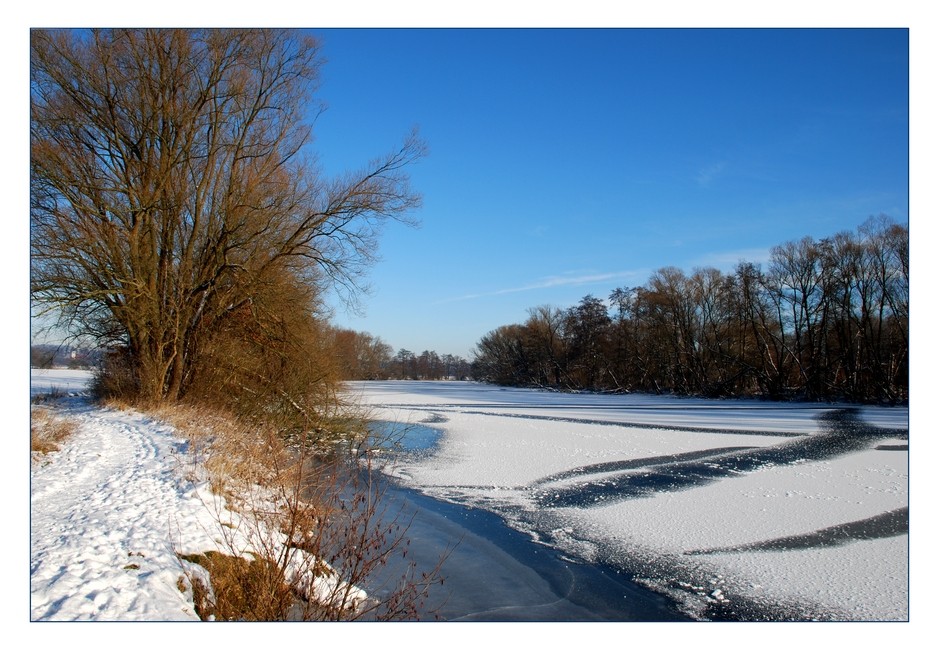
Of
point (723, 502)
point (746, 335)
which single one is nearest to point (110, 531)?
point (723, 502)

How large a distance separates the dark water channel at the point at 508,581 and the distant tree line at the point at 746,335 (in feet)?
10.3

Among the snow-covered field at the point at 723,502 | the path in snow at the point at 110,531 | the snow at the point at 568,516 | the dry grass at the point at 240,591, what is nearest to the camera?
the path in snow at the point at 110,531

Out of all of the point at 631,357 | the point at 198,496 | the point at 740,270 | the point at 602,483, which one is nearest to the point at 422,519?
the point at 198,496

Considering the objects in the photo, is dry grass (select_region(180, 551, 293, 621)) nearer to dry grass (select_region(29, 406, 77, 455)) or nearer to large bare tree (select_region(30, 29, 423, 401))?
dry grass (select_region(29, 406, 77, 455))

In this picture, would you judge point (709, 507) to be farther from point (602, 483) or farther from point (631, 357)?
point (631, 357)

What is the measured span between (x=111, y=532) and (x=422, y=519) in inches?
139

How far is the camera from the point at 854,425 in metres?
13.6

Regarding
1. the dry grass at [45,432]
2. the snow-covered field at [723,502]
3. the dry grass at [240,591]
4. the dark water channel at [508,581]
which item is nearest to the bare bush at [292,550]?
the dry grass at [240,591]

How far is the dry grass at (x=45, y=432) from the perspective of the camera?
6.07 meters

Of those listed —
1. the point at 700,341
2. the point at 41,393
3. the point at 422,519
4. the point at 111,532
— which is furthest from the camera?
the point at 700,341

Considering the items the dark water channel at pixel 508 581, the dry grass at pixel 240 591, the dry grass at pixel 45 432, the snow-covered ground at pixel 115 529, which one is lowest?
the dark water channel at pixel 508 581

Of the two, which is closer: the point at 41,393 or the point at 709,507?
the point at 709,507

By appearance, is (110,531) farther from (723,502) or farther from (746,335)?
(746,335)

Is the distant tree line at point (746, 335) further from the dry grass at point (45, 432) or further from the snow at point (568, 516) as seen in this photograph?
the dry grass at point (45, 432)
